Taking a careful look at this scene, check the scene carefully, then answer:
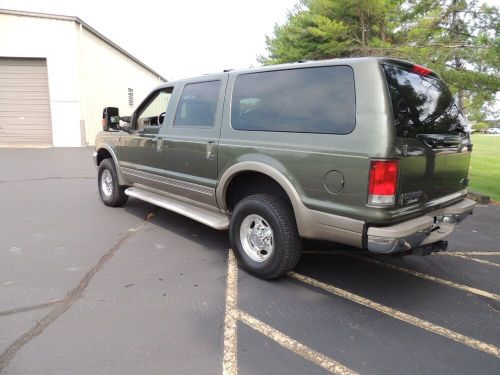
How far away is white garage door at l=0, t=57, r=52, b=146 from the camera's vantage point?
16.7 m

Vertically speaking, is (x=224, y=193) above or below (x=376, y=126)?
below

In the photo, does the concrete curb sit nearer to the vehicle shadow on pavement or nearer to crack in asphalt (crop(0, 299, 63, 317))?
the vehicle shadow on pavement

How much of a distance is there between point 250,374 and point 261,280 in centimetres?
141

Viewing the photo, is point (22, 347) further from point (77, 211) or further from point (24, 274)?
point (77, 211)

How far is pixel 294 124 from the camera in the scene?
349cm

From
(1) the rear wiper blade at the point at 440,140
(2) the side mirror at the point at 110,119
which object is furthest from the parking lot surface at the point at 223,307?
(2) the side mirror at the point at 110,119

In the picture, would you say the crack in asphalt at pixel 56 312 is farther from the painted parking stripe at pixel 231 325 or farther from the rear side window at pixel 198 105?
the rear side window at pixel 198 105

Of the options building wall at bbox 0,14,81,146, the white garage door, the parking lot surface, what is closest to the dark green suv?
the parking lot surface

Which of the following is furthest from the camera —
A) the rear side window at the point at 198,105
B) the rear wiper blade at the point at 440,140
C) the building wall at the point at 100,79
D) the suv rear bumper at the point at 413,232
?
the building wall at the point at 100,79

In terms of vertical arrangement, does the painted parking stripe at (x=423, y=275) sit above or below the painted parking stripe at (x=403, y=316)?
above

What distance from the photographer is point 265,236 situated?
12.6 ft

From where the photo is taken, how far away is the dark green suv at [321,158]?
9.92 ft

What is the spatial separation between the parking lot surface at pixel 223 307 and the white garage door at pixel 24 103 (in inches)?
526

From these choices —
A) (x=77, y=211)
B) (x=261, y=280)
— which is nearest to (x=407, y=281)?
(x=261, y=280)
